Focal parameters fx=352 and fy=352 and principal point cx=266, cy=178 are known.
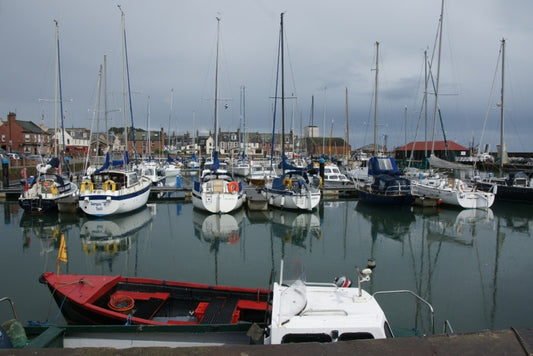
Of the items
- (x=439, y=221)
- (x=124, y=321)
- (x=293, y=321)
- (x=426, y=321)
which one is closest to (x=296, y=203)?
(x=439, y=221)

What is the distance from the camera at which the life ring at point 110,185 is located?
849 inches

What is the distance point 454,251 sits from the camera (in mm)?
15953

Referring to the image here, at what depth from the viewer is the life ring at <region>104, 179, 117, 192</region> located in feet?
70.7

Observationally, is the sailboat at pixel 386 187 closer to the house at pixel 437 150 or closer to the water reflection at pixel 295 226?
the water reflection at pixel 295 226

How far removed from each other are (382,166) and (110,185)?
810 inches

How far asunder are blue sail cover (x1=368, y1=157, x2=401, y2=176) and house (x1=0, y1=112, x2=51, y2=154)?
199 ft

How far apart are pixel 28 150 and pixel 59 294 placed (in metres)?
75.9

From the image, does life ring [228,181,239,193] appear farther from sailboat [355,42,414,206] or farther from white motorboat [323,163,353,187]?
white motorboat [323,163,353,187]

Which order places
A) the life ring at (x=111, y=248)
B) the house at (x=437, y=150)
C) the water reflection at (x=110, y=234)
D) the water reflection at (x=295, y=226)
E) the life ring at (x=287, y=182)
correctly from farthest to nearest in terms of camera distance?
the house at (x=437, y=150)
the life ring at (x=287, y=182)
the water reflection at (x=295, y=226)
the water reflection at (x=110, y=234)
the life ring at (x=111, y=248)

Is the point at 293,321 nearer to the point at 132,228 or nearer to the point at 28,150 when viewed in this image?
the point at 132,228

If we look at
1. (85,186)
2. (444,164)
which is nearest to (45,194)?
(85,186)

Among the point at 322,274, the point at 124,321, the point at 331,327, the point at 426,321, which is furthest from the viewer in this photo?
the point at 322,274

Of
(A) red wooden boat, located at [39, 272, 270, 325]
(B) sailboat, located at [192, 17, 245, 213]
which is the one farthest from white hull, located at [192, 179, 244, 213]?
(A) red wooden boat, located at [39, 272, 270, 325]

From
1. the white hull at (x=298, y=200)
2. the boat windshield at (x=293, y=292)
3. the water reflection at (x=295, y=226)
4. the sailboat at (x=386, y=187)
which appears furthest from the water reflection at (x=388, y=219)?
the boat windshield at (x=293, y=292)
